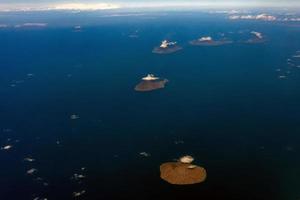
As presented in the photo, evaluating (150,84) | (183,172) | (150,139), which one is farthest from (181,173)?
A: (150,84)

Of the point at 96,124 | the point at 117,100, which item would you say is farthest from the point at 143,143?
the point at 117,100

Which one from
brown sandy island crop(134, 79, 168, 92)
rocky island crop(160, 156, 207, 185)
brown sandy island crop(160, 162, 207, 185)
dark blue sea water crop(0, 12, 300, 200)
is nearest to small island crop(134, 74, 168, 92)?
brown sandy island crop(134, 79, 168, 92)

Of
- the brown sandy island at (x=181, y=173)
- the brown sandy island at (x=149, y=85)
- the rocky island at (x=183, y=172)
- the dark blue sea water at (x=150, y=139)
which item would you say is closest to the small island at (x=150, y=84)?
the brown sandy island at (x=149, y=85)

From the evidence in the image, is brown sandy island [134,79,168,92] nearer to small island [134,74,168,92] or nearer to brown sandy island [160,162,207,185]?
small island [134,74,168,92]

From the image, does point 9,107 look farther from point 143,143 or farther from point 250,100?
point 250,100

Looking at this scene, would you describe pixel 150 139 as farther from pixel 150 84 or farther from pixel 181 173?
pixel 150 84

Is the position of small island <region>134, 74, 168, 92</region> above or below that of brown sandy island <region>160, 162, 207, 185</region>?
above

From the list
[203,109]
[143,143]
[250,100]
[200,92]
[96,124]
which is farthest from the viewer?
[200,92]

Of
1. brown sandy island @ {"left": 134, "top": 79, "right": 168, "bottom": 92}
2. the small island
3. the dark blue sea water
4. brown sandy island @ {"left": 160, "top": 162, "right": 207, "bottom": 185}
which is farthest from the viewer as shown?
the small island
